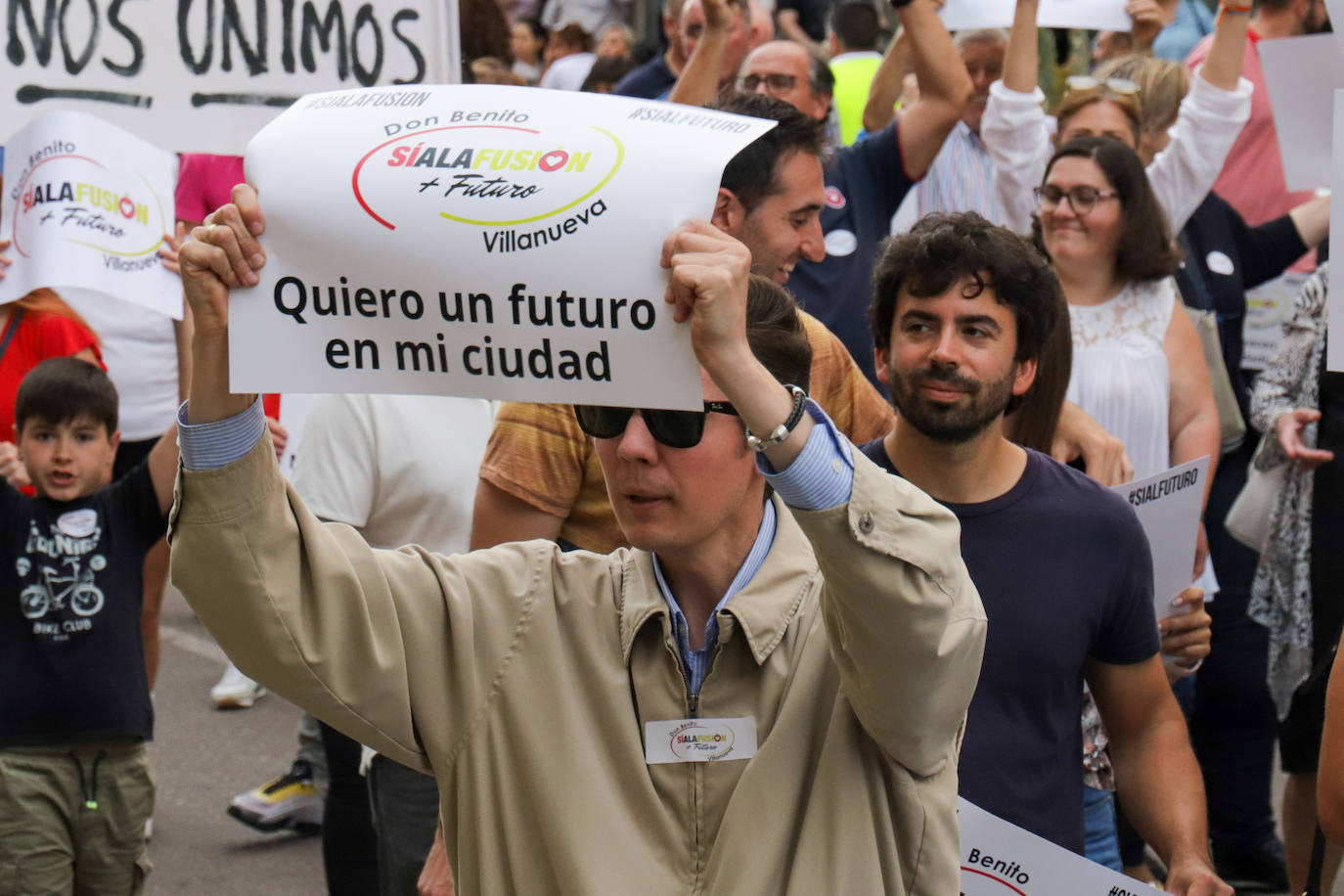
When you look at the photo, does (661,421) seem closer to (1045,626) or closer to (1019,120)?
(1045,626)

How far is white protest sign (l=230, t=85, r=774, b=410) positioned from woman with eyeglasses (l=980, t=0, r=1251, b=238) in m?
3.06

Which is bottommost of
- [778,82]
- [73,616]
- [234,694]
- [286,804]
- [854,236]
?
[234,694]

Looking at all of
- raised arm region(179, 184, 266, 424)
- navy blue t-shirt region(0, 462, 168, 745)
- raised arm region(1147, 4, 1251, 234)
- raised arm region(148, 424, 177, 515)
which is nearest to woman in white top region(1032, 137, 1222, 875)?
raised arm region(1147, 4, 1251, 234)

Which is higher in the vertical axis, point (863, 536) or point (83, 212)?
point (863, 536)

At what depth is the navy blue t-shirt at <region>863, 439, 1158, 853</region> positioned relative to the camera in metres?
2.73

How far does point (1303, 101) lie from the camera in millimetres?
3566

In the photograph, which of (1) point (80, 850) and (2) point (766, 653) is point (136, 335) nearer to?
(1) point (80, 850)

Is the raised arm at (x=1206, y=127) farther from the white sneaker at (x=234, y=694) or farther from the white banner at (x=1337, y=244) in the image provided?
the white sneaker at (x=234, y=694)

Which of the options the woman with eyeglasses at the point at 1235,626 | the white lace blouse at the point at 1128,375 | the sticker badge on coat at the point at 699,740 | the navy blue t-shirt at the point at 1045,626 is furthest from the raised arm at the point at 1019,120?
the sticker badge on coat at the point at 699,740

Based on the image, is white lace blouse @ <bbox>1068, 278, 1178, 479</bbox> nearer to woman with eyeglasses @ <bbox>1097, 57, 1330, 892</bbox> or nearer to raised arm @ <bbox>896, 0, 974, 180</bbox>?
woman with eyeglasses @ <bbox>1097, 57, 1330, 892</bbox>

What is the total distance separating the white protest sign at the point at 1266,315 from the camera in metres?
5.94

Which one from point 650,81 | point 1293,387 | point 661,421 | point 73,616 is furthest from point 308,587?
point 650,81

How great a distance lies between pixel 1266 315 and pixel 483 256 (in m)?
4.77

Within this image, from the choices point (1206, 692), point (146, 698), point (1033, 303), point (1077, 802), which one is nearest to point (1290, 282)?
point (1206, 692)
